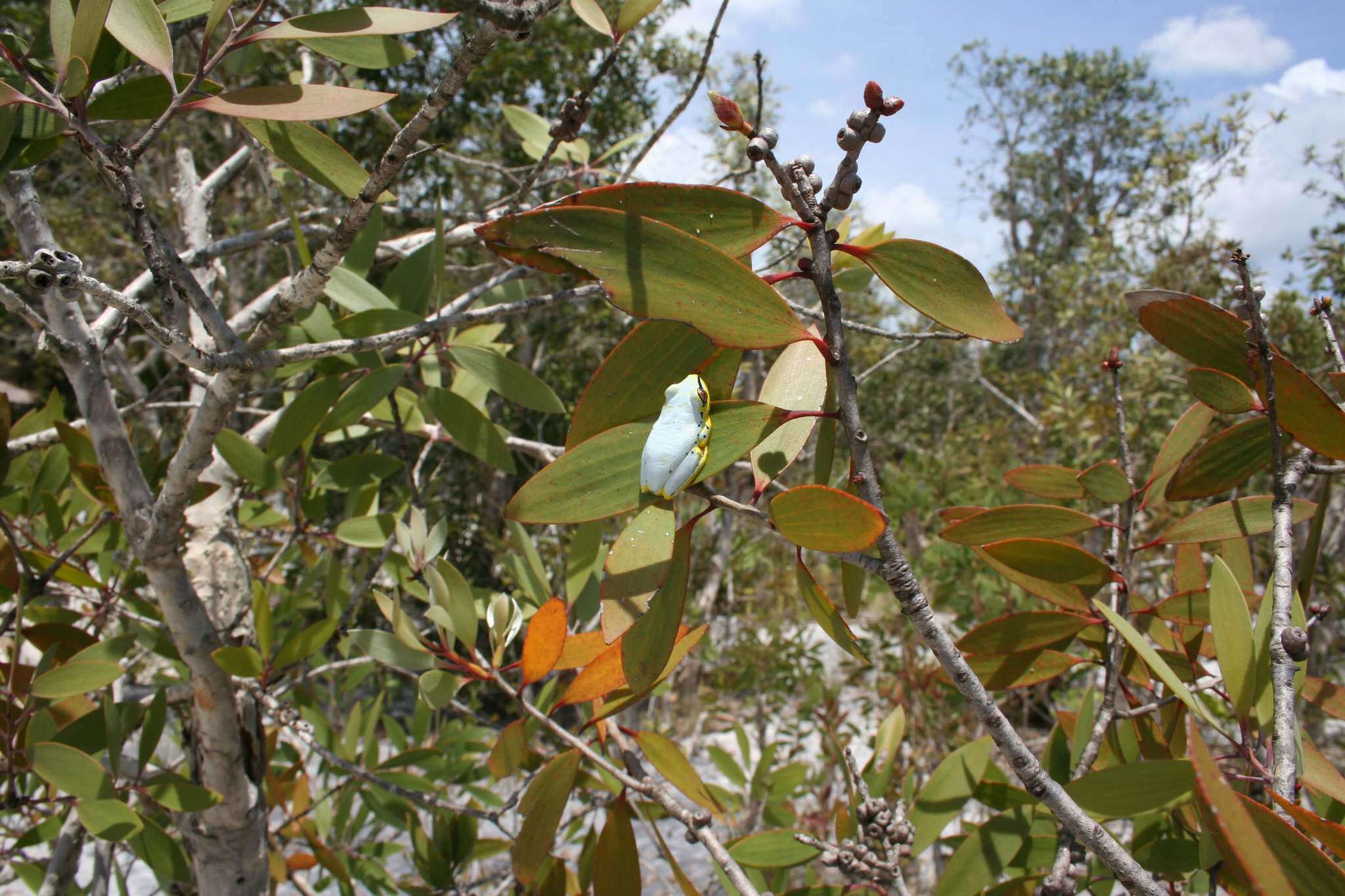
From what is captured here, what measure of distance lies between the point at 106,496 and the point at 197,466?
0.74ft

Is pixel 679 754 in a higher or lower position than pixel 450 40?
lower

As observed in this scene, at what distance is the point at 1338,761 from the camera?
11.6 feet

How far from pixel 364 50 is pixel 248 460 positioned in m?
0.42

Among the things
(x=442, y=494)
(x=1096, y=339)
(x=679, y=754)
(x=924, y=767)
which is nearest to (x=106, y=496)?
(x=679, y=754)

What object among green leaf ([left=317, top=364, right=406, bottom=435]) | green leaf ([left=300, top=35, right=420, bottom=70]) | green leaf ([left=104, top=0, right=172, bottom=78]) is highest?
green leaf ([left=300, top=35, right=420, bottom=70])

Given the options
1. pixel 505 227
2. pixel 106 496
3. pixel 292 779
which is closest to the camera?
pixel 505 227

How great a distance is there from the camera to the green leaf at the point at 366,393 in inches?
25.9

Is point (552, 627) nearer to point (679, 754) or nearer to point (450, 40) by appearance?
point (679, 754)

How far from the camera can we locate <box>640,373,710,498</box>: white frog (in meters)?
0.30

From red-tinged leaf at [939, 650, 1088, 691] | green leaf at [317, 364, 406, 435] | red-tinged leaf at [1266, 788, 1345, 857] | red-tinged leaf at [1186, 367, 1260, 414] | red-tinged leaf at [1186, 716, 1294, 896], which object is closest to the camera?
red-tinged leaf at [1186, 716, 1294, 896]

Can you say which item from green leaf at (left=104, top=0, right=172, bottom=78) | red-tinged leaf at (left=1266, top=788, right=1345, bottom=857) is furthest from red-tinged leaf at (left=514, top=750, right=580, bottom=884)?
green leaf at (left=104, top=0, right=172, bottom=78)

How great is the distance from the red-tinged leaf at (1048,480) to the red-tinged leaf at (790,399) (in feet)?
0.76

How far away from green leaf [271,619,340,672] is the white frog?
1.80ft

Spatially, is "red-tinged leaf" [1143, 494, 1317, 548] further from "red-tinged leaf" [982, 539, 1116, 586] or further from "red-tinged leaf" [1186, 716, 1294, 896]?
"red-tinged leaf" [1186, 716, 1294, 896]
